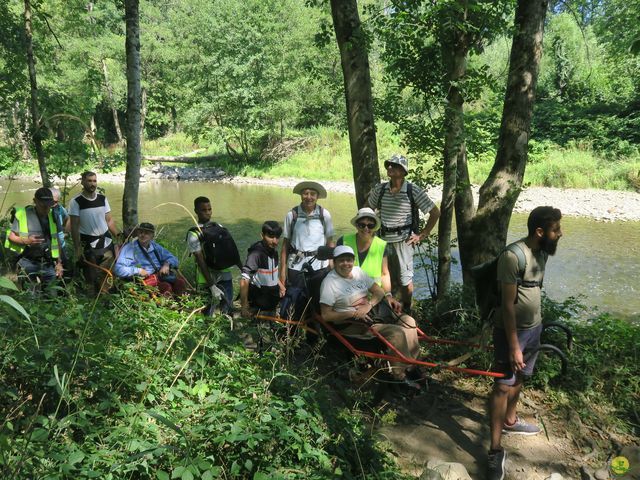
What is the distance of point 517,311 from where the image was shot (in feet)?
11.4

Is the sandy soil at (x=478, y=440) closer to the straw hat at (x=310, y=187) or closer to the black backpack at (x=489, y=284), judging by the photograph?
the black backpack at (x=489, y=284)

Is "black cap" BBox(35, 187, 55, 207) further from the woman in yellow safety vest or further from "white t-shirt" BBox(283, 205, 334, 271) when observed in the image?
the woman in yellow safety vest

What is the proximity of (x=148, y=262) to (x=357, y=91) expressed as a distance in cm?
318

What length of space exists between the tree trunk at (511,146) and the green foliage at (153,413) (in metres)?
3.31

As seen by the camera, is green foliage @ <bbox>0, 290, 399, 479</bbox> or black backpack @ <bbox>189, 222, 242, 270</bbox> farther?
black backpack @ <bbox>189, 222, 242, 270</bbox>

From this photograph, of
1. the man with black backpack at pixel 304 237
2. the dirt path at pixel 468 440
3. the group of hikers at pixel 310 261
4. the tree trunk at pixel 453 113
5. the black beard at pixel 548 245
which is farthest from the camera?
the tree trunk at pixel 453 113

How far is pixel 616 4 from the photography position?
7.69m

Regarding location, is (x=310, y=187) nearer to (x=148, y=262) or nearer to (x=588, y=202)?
(x=148, y=262)

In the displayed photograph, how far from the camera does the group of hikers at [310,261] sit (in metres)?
4.12

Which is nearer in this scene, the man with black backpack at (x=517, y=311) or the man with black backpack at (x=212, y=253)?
the man with black backpack at (x=517, y=311)

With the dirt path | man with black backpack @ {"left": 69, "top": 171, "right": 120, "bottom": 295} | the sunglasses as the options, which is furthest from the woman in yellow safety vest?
man with black backpack @ {"left": 69, "top": 171, "right": 120, "bottom": 295}

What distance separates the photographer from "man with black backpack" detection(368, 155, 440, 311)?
203 inches

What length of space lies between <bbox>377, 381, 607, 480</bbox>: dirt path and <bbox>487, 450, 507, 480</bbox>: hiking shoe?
0.30 ft

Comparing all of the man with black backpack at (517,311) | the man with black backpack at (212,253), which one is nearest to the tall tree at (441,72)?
the man with black backpack at (517,311)
